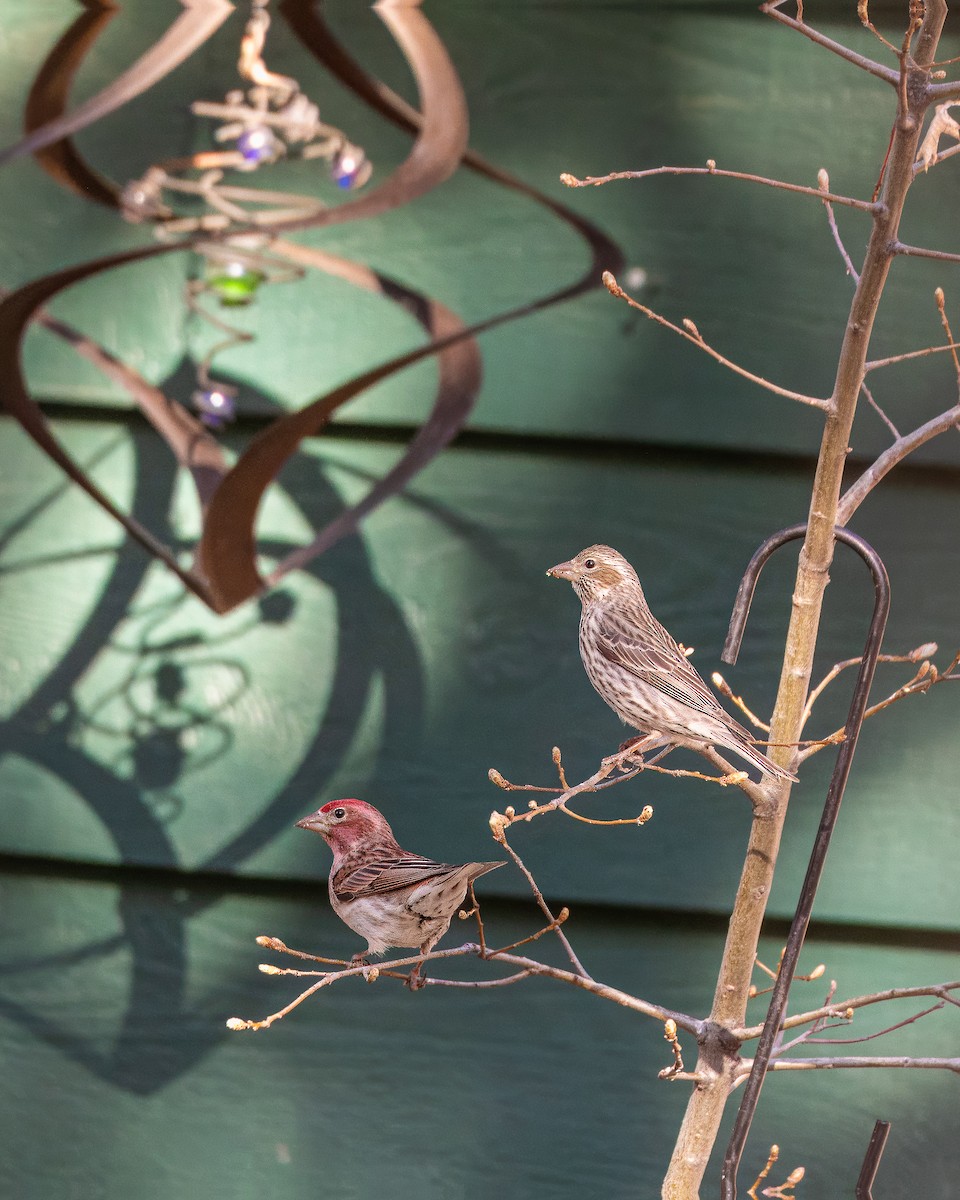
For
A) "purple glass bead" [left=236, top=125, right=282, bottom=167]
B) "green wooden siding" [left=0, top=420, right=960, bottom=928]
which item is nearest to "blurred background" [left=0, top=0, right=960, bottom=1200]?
"green wooden siding" [left=0, top=420, right=960, bottom=928]

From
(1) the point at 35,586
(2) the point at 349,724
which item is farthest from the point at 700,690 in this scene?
(1) the point at 35,586

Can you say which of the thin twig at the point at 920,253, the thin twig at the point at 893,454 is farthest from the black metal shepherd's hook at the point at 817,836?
the thin twig at the point at 920,253

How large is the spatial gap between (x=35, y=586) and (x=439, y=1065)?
74 centimetres

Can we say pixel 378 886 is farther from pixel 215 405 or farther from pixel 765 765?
pixel 215 405

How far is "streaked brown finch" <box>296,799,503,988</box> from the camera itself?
25.3 inches

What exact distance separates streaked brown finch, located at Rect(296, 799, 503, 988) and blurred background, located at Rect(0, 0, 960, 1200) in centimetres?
64

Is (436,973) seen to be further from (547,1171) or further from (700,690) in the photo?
(700,690)

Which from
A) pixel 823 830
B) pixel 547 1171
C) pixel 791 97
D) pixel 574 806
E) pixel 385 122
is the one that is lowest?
pixel 547 1171

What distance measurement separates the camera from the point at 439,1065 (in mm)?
1355

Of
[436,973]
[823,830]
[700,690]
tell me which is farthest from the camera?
[436,973]

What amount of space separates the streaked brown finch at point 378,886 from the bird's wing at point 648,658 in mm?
168

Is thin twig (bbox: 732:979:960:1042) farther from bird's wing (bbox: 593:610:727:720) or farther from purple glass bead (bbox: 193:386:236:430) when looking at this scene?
purple glass bead (bbox: 193:386:236:430)

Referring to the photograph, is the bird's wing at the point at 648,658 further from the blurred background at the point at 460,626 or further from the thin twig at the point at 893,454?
the blurred background at the point at 460,626

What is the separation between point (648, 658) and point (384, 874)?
0.68 ft
